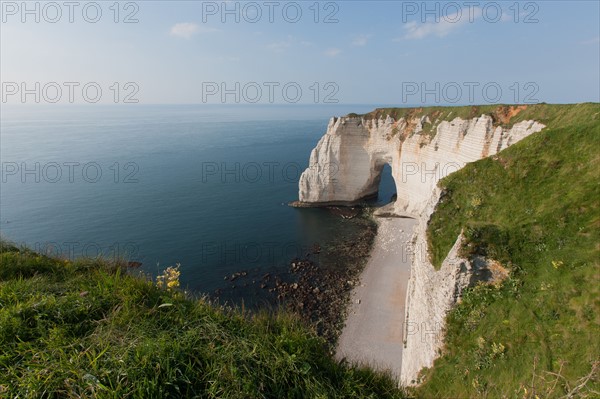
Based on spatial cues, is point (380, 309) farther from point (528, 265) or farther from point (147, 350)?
point (147, 350)

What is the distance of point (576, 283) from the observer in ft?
37.8

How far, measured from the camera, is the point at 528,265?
13016mm

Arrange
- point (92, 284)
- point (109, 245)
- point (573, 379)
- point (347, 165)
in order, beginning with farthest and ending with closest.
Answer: point (347, 165), point (109, 245), point (573, 379), point (92, 284)

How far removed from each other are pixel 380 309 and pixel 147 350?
902 inches

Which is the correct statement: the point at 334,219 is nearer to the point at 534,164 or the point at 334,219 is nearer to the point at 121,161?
the point at 534,164

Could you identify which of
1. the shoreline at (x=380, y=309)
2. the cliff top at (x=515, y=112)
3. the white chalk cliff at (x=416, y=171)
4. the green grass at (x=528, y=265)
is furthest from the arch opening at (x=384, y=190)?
the green grass at (x=528, y=265)

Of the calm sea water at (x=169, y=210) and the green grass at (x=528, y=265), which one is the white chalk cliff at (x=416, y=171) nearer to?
the green grass at (x=528, y=265)

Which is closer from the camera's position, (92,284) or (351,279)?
(92,284)

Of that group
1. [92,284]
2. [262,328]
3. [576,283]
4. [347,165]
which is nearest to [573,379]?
[576,283]

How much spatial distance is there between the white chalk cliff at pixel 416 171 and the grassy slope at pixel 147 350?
939 cm

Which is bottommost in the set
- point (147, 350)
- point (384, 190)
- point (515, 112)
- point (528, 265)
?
point (528, 265)

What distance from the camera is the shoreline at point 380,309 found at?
20516 mm

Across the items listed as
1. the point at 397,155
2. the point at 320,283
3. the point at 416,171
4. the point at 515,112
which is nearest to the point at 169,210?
the point at 320,283

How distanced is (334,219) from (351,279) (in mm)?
15088
